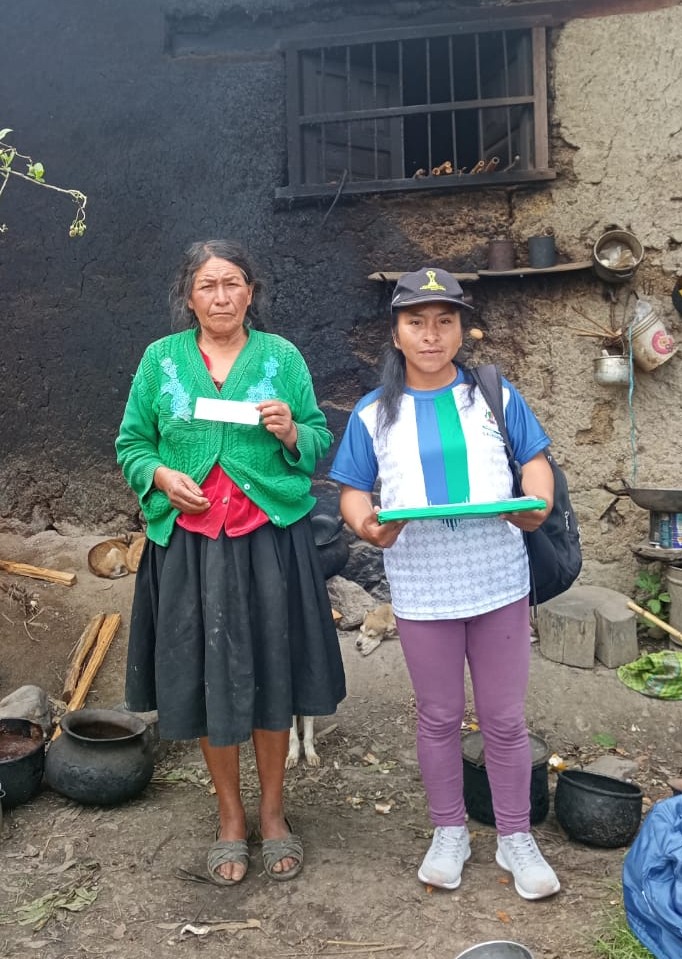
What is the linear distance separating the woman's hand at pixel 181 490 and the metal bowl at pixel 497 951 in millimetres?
1486

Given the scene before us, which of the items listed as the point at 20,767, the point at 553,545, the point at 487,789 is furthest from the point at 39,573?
the point at 553,545

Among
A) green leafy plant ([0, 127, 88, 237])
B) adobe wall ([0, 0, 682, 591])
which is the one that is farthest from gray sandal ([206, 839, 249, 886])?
adobe wall ([0, 0, 682, 591])

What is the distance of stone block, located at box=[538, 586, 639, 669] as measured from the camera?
443 centimetres

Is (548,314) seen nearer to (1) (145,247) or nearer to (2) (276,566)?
(1) (145,247)

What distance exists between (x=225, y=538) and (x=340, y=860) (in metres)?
1.26

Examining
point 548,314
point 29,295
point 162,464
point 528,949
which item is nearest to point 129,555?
point 29,295

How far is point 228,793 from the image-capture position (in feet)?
9.48

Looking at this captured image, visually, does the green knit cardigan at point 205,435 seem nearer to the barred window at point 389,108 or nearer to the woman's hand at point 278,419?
the woman's hand at point 278,419

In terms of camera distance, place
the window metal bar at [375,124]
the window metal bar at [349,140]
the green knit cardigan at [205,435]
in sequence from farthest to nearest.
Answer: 1. the window metal bar at [349,140]
2. the window metal bar at [375,124]
3. the green knit cardigan at [205,435]

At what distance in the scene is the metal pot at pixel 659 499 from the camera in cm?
445

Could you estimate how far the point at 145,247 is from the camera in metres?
5.21

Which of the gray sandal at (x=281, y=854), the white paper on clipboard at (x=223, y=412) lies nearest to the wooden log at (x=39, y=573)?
the gray sandal at (x=281, y=854)

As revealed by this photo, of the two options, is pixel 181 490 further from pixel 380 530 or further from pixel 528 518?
pixel 528 518

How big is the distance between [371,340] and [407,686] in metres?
2.12
